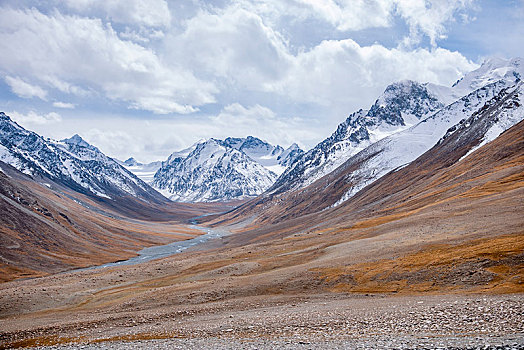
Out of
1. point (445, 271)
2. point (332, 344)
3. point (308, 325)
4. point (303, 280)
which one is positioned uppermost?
point (445, 271)

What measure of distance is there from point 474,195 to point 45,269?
369ft

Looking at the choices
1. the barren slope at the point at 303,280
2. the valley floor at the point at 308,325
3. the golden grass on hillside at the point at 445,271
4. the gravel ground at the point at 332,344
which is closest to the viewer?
the gravel ground at the point at 332,344

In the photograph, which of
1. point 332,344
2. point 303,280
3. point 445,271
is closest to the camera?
point 332,344

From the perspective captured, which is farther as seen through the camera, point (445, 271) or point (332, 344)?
point (445, 271)

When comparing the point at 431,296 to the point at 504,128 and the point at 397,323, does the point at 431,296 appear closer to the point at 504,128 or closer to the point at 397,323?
the point at 397,323

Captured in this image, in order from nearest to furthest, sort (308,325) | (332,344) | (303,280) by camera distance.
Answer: (332,344), (308,325), (303,280)

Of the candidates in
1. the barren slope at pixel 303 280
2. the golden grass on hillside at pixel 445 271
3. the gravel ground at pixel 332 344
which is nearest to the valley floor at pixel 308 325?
the gravel ground at pixel 332 344

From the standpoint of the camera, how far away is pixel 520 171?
3221 inches

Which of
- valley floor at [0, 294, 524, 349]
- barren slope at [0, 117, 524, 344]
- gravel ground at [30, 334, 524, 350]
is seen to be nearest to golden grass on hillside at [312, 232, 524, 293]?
barren slope at [0, 117, 524, 344]

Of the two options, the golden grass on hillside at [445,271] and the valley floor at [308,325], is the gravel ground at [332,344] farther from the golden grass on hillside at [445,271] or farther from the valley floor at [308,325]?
the golden grass on hillside at [445,271]

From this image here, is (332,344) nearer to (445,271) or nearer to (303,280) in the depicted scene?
(445,271)

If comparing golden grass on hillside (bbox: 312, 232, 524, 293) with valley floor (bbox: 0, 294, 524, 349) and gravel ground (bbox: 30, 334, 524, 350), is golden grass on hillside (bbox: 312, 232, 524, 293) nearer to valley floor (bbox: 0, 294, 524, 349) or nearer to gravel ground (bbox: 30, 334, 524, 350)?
valley floor (bbox: 0, 294, 524, 349)

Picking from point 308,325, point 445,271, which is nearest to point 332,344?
point 308,325

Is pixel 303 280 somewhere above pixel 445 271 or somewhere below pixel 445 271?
below
